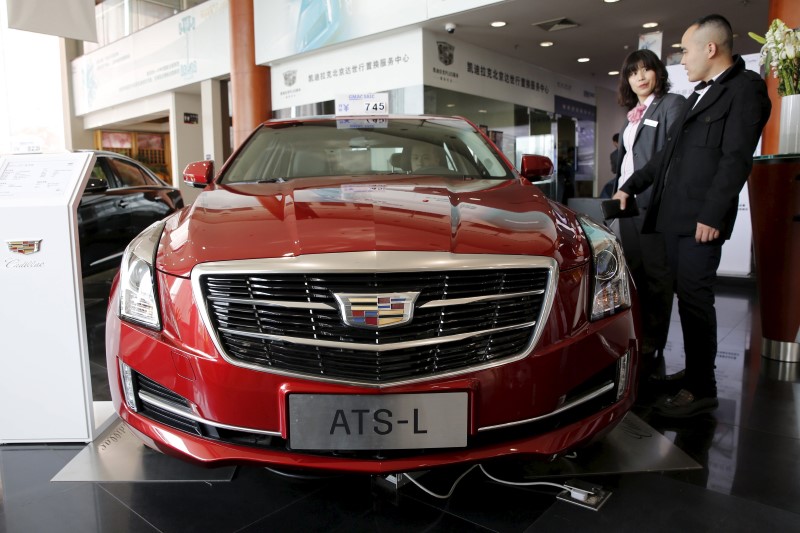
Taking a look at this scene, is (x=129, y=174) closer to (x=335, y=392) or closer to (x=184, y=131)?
(x=335, y=392)

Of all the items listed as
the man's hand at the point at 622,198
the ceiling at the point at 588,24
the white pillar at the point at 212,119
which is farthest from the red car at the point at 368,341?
the white pillar at the point at 212,119

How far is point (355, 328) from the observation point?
120 centimetres

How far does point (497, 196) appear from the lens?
67.3 inches

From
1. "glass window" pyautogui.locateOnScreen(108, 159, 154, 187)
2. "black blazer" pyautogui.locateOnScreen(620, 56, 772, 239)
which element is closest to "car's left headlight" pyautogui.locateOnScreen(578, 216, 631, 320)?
"black blazer" pyautogui.locateOnScreen(620, 56, 772, 239)

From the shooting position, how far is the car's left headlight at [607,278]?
1.38 meters

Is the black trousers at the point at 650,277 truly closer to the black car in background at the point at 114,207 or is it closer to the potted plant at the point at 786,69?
the potted plant at the point at 786,69

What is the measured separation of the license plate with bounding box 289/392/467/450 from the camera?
119 cm

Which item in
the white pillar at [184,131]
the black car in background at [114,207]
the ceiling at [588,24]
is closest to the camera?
the black car in background at [114,207]

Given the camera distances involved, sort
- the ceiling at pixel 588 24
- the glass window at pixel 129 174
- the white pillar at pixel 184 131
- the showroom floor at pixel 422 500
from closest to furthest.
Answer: the showroom floor at pixel 422 500
the glass window at pixel 129 174
the ceiling at pixel 588 24
the white pillar at pixel 184 131

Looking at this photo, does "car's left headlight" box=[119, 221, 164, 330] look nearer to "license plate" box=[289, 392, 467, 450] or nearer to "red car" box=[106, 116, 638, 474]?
"red car" box=[106, 116, 638, 474]

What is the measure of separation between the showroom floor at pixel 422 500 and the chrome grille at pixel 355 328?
493 mm

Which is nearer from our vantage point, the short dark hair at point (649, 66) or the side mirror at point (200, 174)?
the side mirror at point (200, 174)

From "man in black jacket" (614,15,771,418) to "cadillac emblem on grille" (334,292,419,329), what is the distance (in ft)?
4.25

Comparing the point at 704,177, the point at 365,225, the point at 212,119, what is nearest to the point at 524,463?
the point at 365,225
